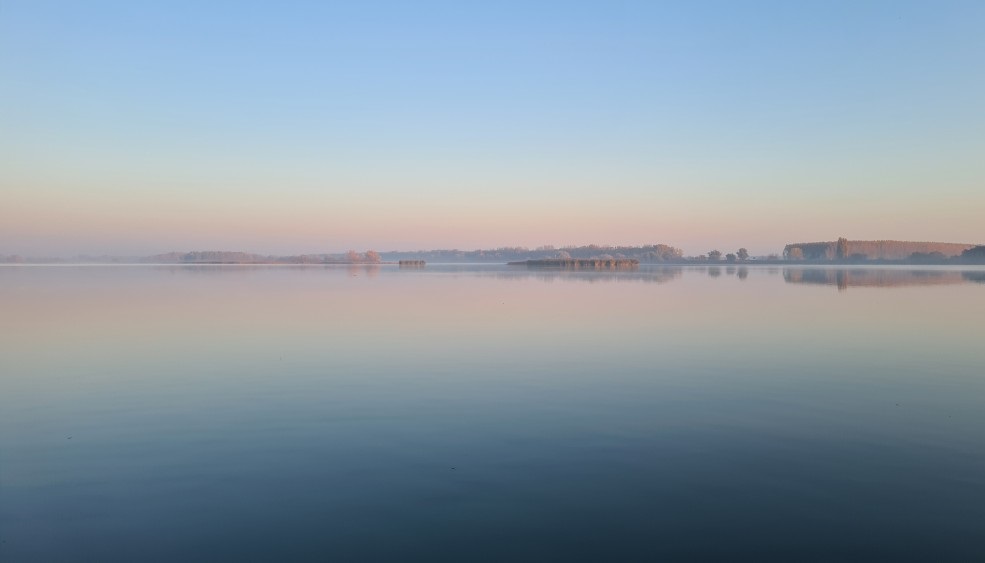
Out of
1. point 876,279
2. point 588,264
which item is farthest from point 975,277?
point 588,264

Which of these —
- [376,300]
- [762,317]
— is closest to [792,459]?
[762,317]

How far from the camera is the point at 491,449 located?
866cm

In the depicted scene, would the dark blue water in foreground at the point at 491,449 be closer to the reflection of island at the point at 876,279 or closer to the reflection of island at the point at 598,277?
the reflection of island at the point at 876,279

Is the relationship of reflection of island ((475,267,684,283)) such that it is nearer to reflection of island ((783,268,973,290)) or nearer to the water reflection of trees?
reflection of island ((783,268,973,290))

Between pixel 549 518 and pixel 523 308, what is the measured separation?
22842 millimetres

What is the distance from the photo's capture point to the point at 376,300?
34125mm

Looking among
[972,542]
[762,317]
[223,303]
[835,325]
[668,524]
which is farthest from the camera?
[223,303]

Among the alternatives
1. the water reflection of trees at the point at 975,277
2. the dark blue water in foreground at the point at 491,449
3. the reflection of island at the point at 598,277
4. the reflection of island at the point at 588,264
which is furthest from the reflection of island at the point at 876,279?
the reflection of island at the point at 588,264

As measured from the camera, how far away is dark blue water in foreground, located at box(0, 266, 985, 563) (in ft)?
20.1

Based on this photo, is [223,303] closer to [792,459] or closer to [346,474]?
[346,474]

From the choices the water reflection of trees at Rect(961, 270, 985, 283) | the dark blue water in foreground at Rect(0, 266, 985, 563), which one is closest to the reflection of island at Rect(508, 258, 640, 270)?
the water reflection of trees at Rect(961, 270, 985, 283)

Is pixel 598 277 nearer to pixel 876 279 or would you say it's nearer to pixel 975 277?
pixel 876 279

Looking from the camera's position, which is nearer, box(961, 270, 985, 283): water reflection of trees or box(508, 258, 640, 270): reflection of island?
box(961, 270, 985, 283): water reflection of trees

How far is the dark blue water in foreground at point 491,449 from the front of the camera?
6.11 meters
